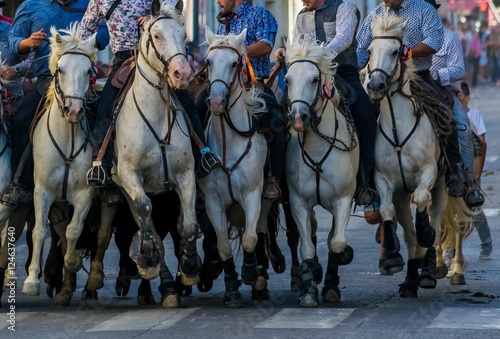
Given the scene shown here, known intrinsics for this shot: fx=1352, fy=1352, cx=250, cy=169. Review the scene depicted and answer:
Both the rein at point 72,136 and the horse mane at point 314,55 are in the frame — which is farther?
the horse mane at point 314,55

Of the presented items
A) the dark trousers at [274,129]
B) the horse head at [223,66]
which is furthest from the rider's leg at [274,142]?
the horse head at [223,66]

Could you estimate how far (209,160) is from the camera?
11.1 m

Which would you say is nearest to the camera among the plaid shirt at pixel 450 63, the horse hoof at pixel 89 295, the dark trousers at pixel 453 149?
the horse hoof at pixel 89 295

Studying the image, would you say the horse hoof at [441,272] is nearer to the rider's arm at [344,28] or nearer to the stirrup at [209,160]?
the rider's arm at [344,28]

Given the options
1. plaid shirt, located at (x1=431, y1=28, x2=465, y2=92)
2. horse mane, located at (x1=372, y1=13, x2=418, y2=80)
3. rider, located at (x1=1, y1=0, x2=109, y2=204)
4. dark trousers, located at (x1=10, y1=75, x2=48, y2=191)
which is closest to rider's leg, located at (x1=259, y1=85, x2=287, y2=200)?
horse mane, located at (x1=372, y1=13, x2=418, y2=80)

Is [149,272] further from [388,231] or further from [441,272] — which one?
[441,272]

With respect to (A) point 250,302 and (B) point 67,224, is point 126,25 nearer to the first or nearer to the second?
(B) point 67,224

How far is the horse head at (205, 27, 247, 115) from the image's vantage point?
10.9 m

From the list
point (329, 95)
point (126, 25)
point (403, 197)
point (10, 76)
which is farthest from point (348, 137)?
point (10, 76)

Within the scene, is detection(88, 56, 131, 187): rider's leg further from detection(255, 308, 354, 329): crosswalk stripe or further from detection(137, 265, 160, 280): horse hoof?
detection(255, 308, 354, 329): crosswalk stripe

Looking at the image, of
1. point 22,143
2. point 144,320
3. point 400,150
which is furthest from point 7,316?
point 400,150

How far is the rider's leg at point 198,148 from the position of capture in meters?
11.1

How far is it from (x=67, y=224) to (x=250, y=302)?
1.78 m

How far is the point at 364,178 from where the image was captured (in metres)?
11.8
